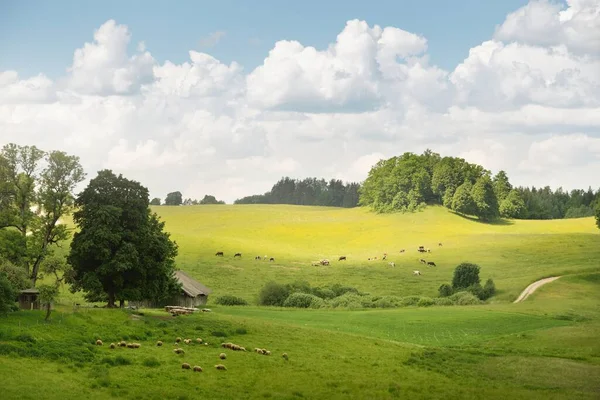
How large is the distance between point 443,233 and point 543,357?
97.0 meters

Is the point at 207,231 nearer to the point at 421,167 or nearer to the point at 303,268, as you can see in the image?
the point at 303,268

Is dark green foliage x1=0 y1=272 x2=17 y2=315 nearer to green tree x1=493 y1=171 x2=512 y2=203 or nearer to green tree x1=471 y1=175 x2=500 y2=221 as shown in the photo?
green tree x1=471 y1=175 x2=500 y2=221

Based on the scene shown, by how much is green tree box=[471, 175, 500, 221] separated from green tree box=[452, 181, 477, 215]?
35.9 inches

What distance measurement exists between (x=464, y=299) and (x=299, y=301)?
17138 mm

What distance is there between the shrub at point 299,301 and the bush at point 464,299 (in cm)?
1466

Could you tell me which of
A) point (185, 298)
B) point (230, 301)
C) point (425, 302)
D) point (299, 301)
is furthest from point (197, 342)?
point (425, 302)

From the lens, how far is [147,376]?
28.9 metres

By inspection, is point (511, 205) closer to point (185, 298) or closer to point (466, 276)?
point (466, 276)

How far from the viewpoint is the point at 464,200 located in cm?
15425

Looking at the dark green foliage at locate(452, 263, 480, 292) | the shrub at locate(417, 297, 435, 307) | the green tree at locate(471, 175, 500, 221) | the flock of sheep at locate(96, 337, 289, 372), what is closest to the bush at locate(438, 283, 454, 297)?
the dark green foliage at locate(452, 263, 480, 292)

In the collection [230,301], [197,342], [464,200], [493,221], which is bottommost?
[230,301]

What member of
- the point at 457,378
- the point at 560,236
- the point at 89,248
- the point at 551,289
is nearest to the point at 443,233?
the point at 560,236

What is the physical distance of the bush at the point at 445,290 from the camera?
78088 mm

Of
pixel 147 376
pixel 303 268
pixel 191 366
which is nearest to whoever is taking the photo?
pixel 147 376
